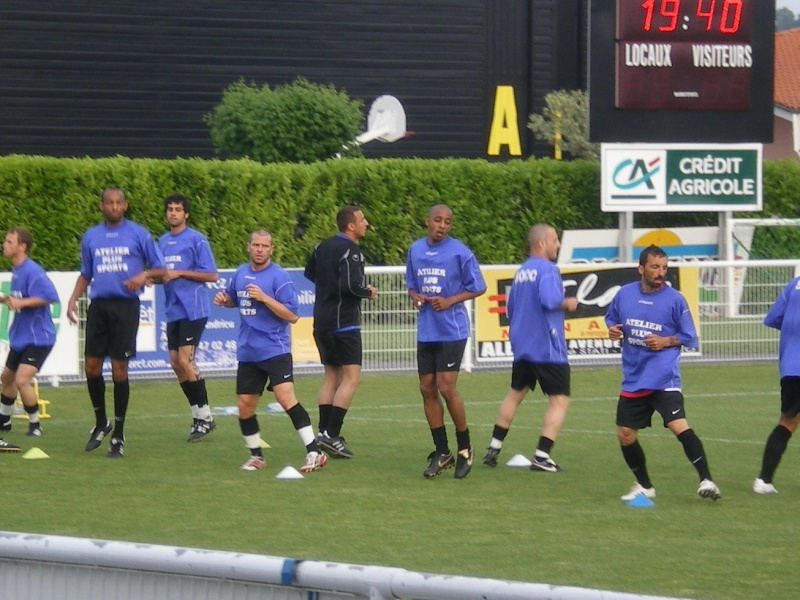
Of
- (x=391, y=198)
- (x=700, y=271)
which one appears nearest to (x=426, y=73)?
(x=391, y=198)

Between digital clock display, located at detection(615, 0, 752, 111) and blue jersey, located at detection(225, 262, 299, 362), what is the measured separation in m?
12.4

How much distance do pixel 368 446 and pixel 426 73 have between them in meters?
23.6

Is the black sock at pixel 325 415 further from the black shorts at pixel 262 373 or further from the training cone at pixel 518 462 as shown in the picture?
the training cone at pixel 518 462

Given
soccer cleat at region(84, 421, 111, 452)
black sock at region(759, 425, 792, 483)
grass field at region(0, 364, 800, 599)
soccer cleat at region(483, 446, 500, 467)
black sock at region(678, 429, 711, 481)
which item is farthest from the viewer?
soccer cleat at region(84, 421, 111, 452)

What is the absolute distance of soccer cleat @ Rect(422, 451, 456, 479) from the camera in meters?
10.2

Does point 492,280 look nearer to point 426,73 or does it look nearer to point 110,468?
point 110,468

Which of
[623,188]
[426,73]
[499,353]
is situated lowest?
[499,353]

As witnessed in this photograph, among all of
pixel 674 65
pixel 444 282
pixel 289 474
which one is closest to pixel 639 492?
pixel 444 282

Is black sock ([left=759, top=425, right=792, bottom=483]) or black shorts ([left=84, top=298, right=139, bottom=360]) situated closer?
black sock ([left=759, top=425, right=792, bottom=483])

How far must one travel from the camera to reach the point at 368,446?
12.0 metres

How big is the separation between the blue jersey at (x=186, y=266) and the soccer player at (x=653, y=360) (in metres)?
4.40

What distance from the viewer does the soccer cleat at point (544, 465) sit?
1052cm

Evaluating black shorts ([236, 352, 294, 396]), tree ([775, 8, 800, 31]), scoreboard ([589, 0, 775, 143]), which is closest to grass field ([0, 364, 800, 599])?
black shorts ([236, 352, 294, 396])

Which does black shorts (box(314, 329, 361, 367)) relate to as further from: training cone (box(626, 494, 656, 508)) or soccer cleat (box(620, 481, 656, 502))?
training cone (box(626, 494, 656, 508))
